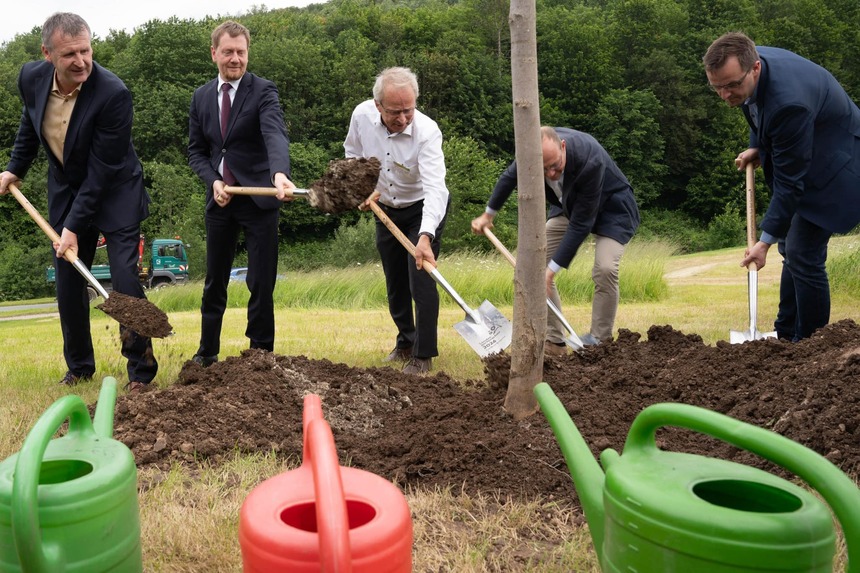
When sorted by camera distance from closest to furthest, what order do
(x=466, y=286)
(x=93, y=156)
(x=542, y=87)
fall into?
(x=93, y=156), (x=466, y=286), (x=542, y=87)

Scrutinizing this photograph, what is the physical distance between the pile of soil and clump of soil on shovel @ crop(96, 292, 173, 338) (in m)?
0.30

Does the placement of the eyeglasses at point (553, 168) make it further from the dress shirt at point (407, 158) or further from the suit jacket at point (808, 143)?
the suit jacket at point (808, 143)

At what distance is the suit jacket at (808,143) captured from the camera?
4141 mm

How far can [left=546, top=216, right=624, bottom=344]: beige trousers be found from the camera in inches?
206

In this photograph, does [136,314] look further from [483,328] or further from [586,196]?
Result: [586,196]

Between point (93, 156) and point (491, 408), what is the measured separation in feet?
8.97

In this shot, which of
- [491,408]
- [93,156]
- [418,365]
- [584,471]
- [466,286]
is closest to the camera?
[584,471]

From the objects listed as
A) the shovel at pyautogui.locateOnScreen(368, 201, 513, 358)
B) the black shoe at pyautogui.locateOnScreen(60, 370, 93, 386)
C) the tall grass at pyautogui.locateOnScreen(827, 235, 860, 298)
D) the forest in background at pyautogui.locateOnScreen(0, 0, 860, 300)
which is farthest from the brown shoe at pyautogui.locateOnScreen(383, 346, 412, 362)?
the forest in background at pyautogui.locateOnScreen(0, 0, 860, 300)

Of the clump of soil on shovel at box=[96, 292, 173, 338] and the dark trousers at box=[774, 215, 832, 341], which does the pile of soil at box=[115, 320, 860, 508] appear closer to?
the clump of soil on shovel at box=[96, 292, 173, 338]

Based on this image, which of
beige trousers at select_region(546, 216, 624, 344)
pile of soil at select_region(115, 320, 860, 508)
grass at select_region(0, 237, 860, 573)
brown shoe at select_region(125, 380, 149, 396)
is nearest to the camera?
grass at select_region(0, 237, 860, 573)

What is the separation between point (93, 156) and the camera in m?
4.41

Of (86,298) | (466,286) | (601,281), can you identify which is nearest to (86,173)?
(86,298)

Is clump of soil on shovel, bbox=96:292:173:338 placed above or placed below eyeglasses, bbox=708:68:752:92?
below

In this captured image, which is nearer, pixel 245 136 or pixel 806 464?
pixel 806 464
